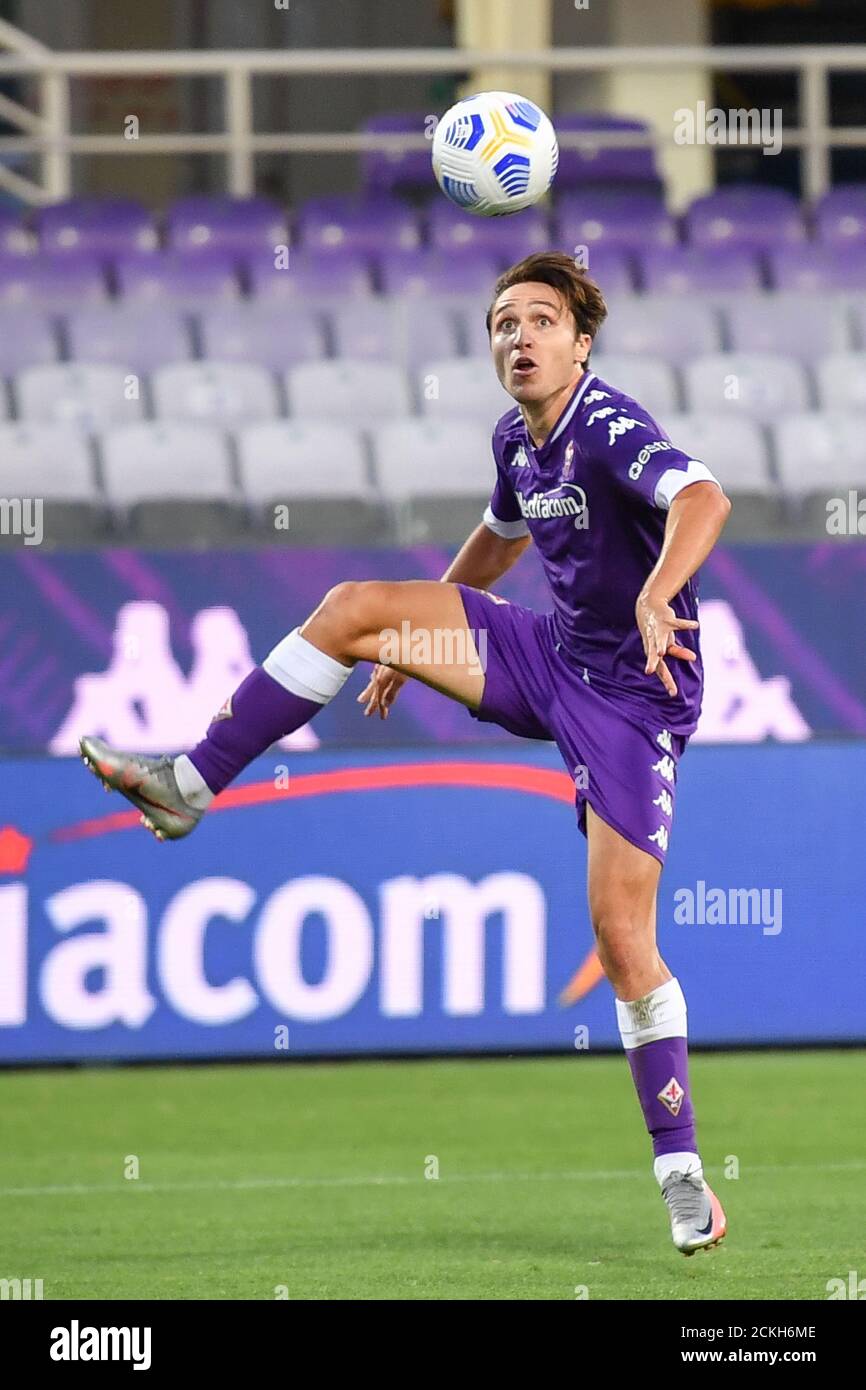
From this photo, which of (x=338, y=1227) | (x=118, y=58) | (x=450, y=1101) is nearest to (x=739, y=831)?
(x=450, y=1101)

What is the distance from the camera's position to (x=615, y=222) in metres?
12.4

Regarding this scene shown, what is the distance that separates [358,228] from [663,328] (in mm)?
2089

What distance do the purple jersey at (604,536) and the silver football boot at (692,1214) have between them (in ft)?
3.41

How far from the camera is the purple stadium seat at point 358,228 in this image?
12.2m

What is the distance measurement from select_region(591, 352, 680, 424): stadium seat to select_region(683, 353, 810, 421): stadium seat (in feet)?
0.33

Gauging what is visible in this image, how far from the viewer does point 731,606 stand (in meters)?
8.91

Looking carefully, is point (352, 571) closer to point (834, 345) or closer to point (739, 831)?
point (739, 831)

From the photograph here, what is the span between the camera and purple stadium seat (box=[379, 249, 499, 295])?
37.7ft

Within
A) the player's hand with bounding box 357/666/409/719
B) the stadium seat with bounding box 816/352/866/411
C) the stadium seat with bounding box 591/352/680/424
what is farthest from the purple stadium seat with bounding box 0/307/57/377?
the player's hand with bounding box 357/666/409/719

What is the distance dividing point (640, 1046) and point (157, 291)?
7.63m

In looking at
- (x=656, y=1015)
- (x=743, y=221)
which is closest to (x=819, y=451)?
(x=743, y=221)
